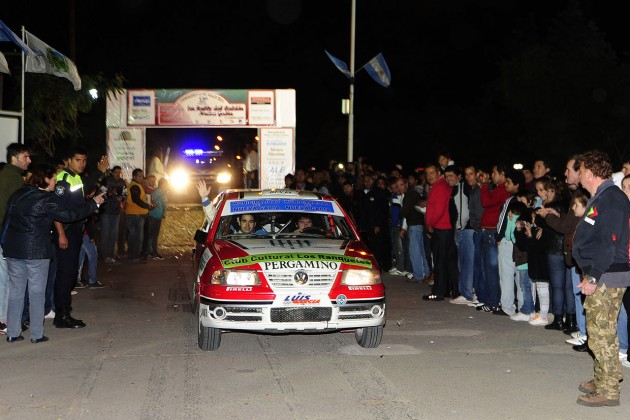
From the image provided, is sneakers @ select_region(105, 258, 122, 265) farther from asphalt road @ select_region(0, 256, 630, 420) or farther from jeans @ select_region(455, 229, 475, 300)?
jeans @ select_region(455, 229, 475, 300)

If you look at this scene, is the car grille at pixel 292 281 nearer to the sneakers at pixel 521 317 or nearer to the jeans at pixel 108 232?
the sneakers at pixel 521 317

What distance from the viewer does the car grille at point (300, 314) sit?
8.66 meters

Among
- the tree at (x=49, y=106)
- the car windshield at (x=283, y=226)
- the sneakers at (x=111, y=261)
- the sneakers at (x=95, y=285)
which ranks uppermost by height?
the tree at (x=49, y=106)

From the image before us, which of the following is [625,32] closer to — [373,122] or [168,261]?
[373,122]

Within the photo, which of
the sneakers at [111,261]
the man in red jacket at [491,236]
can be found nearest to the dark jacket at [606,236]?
the man in red jacket at [491,236]

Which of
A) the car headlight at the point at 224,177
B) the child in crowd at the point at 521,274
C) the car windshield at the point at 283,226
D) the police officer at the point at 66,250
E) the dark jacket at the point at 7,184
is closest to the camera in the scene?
the car windshield at the point at 283,226

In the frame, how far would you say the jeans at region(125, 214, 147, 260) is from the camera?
→ 61.6 ft

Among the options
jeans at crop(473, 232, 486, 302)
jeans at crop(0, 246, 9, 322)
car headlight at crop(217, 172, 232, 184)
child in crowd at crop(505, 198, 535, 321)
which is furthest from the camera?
car headlight at crop(217, 172, 232, 184)

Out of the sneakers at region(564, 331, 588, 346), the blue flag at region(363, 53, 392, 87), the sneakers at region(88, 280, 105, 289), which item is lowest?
the sneakers at region(88, 280, 105, 289)

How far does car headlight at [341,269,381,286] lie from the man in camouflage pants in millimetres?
2580

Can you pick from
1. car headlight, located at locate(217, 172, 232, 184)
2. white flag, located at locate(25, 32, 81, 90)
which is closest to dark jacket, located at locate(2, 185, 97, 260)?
white flag, located at locate(25, 32, 81, 90)

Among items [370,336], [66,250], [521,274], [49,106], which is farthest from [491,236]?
[49,106]

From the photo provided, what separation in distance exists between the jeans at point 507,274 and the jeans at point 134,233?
31.3 ft

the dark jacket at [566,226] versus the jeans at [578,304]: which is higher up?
the dark jacket at [566,226]
